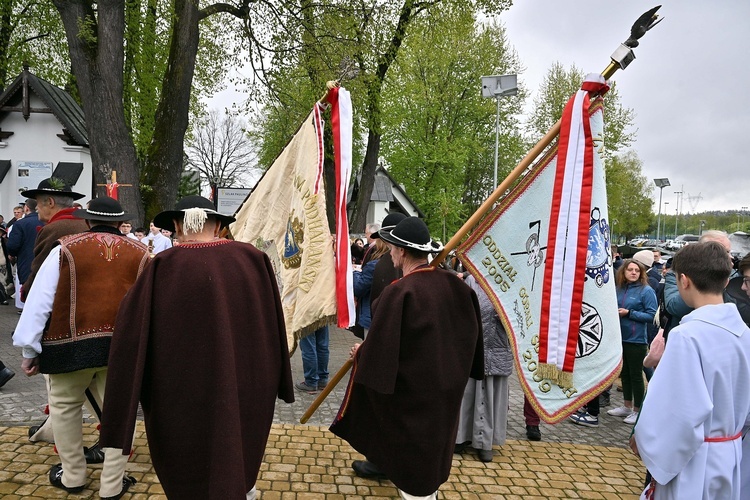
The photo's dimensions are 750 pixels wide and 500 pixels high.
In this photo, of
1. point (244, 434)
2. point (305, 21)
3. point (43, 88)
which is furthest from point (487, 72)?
point (244, 434)

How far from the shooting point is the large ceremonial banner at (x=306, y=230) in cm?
374

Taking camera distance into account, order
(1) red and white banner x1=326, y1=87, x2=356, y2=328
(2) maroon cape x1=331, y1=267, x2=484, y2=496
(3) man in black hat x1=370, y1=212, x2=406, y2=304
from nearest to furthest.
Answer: (2) maroon cape x1=331, y1=267, x2=484, y2=496, (1) red and white banner x1=326, y1=87, x2=356, y2=328, (3) man in black hat x1=370, y1=212, x2=406, y2=304

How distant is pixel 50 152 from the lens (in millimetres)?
19359

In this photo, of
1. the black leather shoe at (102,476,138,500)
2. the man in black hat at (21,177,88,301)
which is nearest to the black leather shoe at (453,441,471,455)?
the black leather shoe at (102,476,138,500)

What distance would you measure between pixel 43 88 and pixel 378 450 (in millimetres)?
20715

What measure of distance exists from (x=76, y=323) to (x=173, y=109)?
7.98 metres

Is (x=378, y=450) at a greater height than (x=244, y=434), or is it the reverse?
(x=244, y=434)

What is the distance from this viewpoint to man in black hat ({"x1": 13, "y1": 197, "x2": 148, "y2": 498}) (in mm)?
3379

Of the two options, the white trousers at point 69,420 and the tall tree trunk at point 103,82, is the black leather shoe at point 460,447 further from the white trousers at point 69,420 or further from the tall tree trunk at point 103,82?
the tall tree trunk at point 103,82

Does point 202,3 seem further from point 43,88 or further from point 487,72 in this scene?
point 487,72

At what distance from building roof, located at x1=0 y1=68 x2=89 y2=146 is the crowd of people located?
55.4ft

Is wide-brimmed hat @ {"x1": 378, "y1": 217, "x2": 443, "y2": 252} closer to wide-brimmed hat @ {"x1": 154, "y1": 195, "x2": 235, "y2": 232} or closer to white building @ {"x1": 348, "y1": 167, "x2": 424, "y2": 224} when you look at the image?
wide-brimmed hat @ {"x1": 154, "y1": 195, "x2": 235, "y2": 232}

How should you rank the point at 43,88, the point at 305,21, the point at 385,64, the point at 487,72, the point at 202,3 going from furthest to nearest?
the point at 487,72, the point at 43,88, the point at 385,64, the point at 202,3, the point at 305,21

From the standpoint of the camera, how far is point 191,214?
9.10 ft
